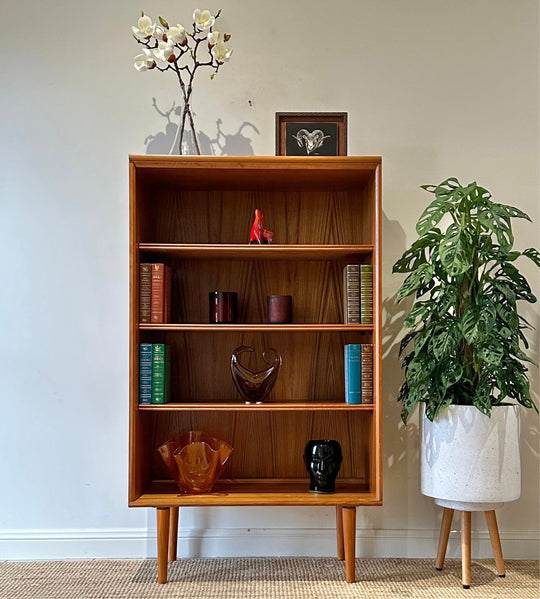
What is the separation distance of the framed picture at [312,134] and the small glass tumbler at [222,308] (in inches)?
25.3

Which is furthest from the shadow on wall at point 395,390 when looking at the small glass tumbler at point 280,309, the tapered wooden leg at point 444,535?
the small glass tumbler at point 280,309

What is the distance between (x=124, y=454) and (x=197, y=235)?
0.95 metres

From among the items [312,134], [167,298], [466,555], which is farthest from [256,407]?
[312,134]

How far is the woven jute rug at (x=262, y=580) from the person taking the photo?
8.45 feet

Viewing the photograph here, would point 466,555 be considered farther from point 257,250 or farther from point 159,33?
point 159,33

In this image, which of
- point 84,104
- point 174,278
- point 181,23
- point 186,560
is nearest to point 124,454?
point 186,560

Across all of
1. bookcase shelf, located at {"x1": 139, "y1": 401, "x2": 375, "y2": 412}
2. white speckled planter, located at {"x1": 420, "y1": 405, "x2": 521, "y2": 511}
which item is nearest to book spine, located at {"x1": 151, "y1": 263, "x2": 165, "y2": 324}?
bookcase shelf, located at {"x1": 139, "y1": 401, "x2": 375, "y2": 412}

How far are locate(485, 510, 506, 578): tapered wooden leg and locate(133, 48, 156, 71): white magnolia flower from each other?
2.11 metres

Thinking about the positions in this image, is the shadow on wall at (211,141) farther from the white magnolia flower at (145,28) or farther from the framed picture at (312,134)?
the white magnolia flower at (145,28)

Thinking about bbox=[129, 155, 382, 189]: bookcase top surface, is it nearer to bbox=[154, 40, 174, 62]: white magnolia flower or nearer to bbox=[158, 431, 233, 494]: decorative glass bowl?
bbox=[154, 40, 174, 62]: white magnolia flower

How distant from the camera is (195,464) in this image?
272 centimetres

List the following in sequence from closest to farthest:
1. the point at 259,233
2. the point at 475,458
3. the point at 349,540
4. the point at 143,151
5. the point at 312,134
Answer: the point at 475,458 → the point at 349,540 → the point at 259,233 → the point at 312,134 → the point at 143,151

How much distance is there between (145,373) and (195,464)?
386 millimetres

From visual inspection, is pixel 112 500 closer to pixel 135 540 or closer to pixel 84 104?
pixel 135 540
